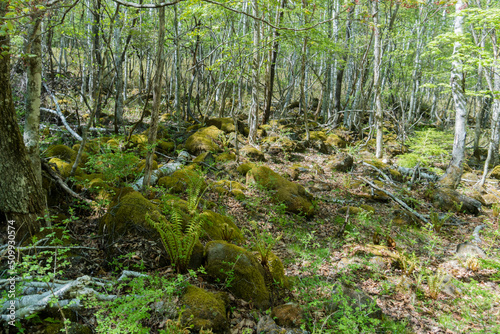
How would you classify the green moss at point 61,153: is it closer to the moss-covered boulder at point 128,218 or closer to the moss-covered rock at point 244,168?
the moss-covered boulder at point 128,218

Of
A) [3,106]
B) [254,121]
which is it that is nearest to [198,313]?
[3,106]

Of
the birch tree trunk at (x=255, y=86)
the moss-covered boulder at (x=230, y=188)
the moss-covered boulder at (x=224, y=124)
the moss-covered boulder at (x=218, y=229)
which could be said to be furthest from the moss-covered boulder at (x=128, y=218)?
the moss-covered boulder at (x=224, y=124)

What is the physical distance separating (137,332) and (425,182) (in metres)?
10.2

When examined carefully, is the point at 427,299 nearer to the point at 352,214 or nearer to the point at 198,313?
the point at 352,214

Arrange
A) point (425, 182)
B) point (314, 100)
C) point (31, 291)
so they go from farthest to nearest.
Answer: point (314, 100), point (425, 182), point (31, 291)

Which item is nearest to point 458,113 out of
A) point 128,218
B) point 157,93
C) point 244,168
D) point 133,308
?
point 244,168

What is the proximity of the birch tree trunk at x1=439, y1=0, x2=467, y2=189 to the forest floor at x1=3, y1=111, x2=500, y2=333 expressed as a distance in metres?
1.03

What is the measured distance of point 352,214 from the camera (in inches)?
270

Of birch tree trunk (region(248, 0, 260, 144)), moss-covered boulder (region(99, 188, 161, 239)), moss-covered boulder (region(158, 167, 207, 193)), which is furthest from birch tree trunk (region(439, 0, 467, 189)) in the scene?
moss-covered boulder (region(99, 188, 161, 239))

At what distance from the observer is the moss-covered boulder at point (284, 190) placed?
6.69 metres

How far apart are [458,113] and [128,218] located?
31.4 ft

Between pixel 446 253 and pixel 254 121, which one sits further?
pixel 254 121

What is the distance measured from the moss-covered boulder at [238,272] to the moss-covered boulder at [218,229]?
57 cm

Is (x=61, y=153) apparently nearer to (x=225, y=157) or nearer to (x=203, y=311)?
(x=225, y=157)
